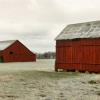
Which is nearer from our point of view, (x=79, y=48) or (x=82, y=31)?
(x=79, y=48)

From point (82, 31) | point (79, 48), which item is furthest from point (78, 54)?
point (82, 31)

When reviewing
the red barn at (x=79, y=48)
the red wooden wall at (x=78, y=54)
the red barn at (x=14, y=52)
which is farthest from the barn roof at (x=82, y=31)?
the red barn at (x=14, y=52)

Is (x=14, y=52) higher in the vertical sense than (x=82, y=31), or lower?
lower

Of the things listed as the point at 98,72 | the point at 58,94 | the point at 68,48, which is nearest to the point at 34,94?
the point at 58,94

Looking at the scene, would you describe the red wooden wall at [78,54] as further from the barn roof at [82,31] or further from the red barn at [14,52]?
the red barn at [14,52]

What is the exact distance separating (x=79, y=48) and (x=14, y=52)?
146 ft

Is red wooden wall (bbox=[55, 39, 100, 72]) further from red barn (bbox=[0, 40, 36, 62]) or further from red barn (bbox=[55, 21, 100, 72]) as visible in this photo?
red barn (bbox=[0, 40, 36, 62])

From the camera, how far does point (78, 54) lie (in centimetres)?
3866

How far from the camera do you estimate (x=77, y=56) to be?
127 feet

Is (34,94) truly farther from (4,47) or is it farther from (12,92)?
(4,47)

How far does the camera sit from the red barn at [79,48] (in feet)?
121

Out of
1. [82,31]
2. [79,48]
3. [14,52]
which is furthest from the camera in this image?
[14,52]

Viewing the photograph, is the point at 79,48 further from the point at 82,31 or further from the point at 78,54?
the point at 82,31

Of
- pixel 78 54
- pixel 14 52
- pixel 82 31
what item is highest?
pixel 82 31
